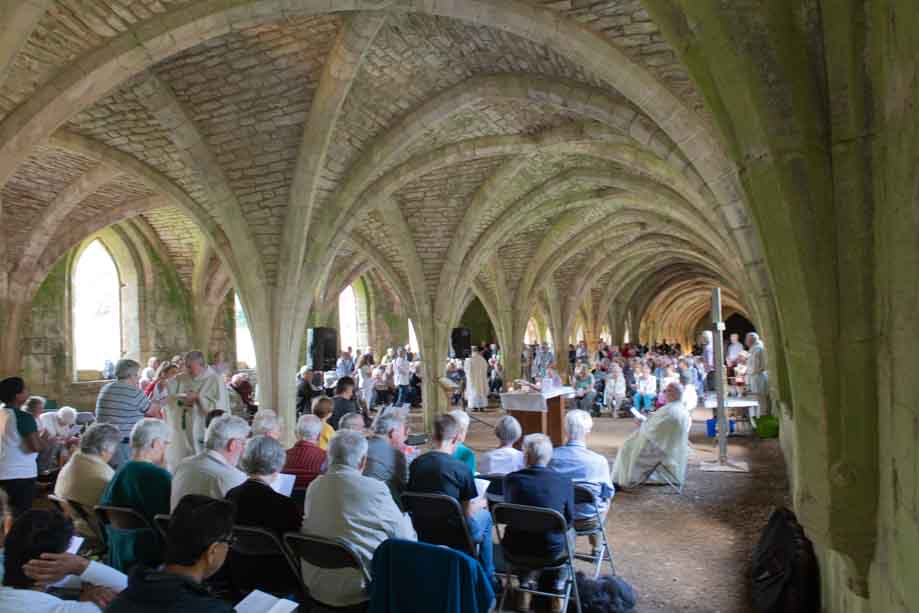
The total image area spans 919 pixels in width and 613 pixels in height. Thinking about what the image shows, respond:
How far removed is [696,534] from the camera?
550 centimetres

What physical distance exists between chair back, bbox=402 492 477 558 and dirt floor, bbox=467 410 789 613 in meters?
1.33

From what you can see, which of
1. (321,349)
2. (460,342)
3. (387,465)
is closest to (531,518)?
(387,465)

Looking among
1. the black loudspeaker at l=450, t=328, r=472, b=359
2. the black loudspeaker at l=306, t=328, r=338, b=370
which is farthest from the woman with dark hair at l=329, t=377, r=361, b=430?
the black loudspeaker at l=450, t=328, r=472, b=359

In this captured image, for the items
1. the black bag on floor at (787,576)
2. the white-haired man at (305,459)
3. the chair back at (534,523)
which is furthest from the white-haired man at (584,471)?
the white-haired man at (305,459)

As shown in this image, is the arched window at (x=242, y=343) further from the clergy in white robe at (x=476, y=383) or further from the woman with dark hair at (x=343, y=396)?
the woman with dark hair at (x=343, y=396)

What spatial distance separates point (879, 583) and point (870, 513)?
0.20 m

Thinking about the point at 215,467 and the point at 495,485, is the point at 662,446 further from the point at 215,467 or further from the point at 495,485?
the point at 215,467

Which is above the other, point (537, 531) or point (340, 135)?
point (340, 135)

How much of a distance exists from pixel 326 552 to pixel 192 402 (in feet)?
11.3

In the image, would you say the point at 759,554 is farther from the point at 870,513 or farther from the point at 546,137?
the point at 546,137

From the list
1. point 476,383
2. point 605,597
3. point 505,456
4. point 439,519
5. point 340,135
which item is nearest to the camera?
point 439,519

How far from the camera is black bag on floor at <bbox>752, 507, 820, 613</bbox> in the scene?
12.0ft

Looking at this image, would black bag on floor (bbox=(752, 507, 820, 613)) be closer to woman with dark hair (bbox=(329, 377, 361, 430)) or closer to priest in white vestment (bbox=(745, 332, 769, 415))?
woman with dark hair (bbox=(329, 377, 361, 430))

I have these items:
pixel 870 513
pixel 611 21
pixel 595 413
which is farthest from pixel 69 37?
pixel 595 413
